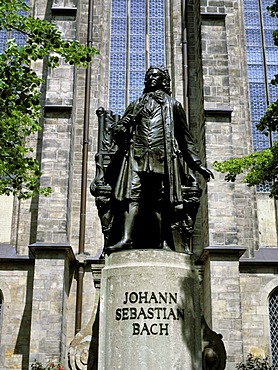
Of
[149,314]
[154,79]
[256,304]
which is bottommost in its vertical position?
[149,314]

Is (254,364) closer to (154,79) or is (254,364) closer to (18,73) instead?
(18,73)

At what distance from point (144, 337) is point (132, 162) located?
74.4 inches

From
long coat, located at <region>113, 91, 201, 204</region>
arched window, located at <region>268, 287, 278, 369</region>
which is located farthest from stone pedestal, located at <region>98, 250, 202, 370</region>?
arched window, located at <region>268, 287, 278, 369</region>

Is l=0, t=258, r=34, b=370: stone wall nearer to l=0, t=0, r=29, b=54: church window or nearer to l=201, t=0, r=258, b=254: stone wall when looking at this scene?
l=201, t=0, r=258, b=254: stone wall

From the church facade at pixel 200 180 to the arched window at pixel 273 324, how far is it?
1.2 inches

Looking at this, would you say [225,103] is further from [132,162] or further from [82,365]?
[82,365]

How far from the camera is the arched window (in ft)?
50.4

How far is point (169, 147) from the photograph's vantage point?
20.1ft

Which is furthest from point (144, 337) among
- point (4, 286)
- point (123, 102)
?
point (123, 102)

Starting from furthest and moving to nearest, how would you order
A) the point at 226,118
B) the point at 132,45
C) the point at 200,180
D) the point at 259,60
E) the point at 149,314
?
1. the point at 132,45
2. the point at 259,60
3. the point at 200,180
4. the point at 226,118
5. the point at 149,314

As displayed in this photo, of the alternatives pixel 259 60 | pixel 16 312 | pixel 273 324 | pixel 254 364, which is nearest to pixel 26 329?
pixel 16 312

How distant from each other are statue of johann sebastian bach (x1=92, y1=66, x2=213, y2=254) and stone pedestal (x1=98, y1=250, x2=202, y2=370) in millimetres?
436

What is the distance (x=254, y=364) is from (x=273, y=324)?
68.9 inches

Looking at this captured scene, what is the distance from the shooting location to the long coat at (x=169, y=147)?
606 cm
